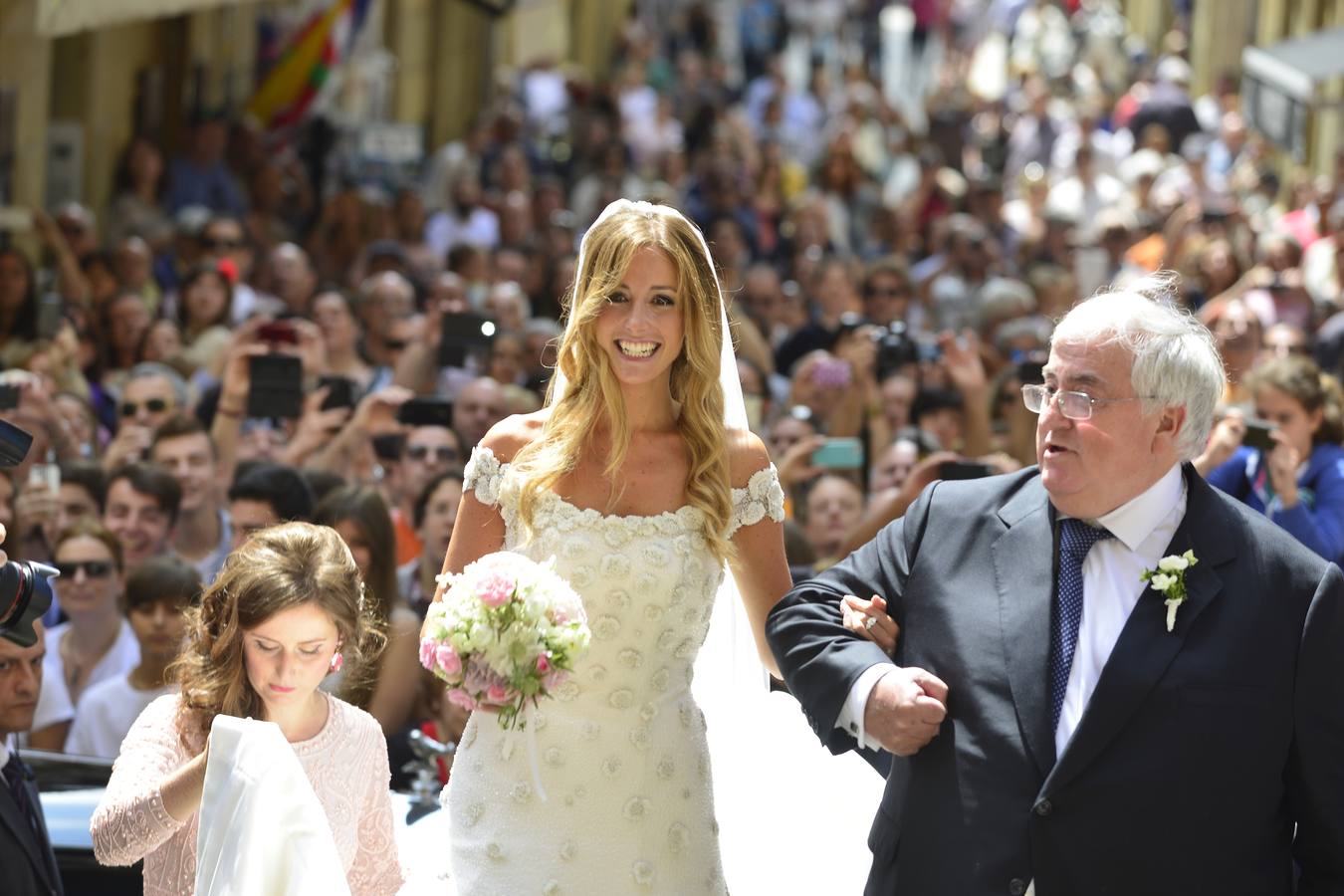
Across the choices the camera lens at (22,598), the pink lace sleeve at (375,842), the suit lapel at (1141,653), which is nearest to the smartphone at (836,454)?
the pink lace sleeve at (375,842)

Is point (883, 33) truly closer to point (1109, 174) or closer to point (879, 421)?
point (1109, 174)

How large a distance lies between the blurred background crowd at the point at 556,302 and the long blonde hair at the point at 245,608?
515mm

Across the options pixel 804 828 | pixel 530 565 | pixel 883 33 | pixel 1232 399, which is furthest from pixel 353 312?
pixel 883 33

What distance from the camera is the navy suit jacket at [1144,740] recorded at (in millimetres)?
3951

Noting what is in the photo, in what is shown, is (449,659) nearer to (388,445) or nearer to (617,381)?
(617,381)

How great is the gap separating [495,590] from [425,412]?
4641mm

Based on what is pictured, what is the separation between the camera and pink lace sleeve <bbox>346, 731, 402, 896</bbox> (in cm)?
474

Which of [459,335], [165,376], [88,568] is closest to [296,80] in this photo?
[165,376]

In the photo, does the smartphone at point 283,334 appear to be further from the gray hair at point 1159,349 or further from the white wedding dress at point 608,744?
the gray hair at point 1159,349

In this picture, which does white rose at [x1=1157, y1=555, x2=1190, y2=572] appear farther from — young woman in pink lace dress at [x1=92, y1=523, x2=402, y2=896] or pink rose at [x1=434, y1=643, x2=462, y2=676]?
young woman in pink lace dress at [x1=92, y1=523, x2=402, y2=896]

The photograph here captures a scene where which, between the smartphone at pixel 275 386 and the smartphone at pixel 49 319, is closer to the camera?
the smartphone at pixel 275 386

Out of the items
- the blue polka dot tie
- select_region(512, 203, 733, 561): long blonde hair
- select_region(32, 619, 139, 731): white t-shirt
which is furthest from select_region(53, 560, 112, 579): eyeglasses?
the blue polka dot tie

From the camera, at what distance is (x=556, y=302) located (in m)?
13.9

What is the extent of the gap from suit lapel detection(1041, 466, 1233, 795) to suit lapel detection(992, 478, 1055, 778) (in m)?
0.08
